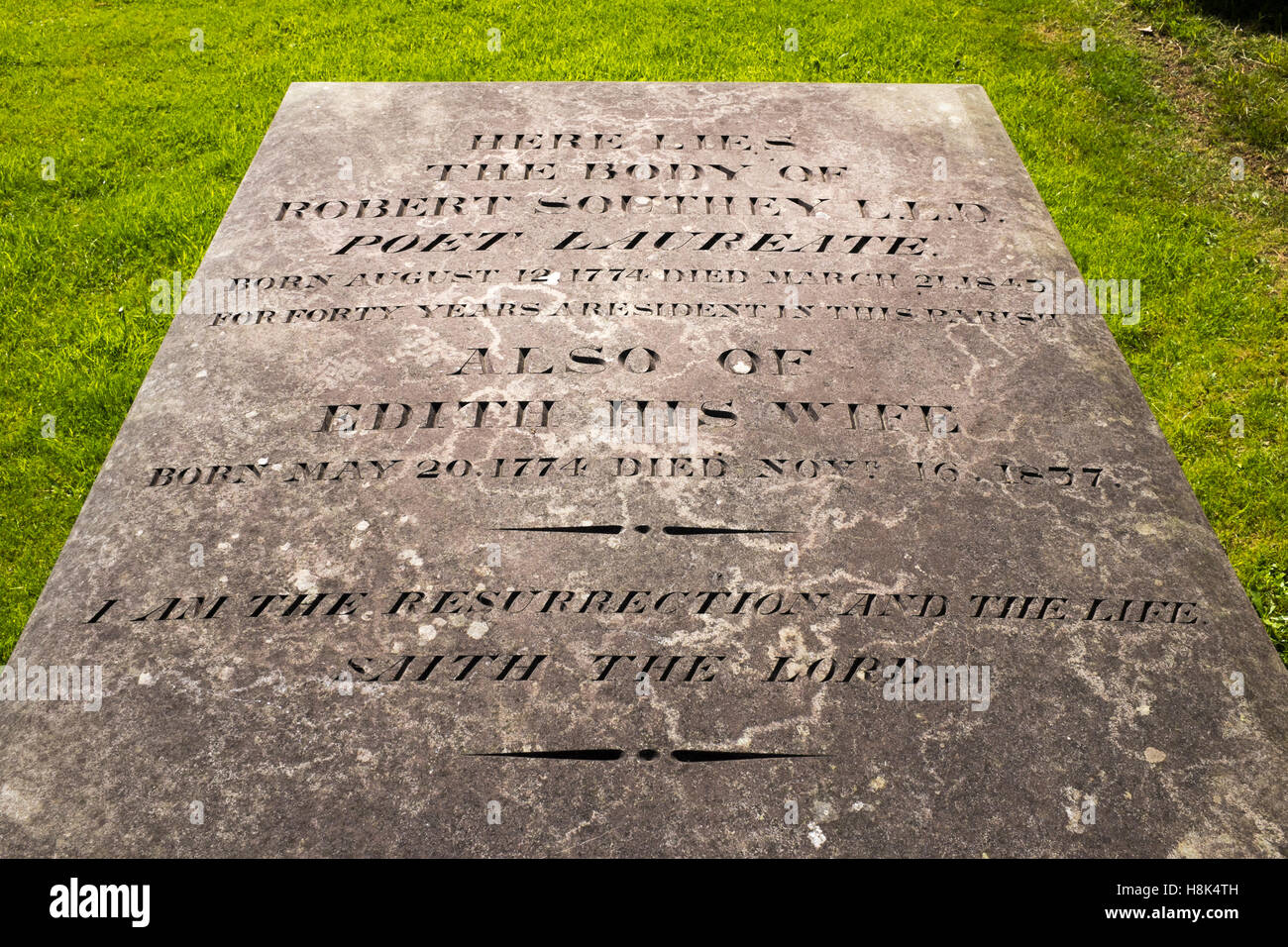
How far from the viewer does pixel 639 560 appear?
247 cm

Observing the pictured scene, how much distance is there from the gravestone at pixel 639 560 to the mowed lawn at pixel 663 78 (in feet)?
3.76

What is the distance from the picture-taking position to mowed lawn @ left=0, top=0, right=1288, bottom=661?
12.9 feet

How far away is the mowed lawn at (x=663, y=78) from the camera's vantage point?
12.9 ft

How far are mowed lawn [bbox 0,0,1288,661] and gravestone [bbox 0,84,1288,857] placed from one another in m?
1.15

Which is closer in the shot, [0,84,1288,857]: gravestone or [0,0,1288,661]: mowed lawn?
[0,84,1288,857]: gravestone

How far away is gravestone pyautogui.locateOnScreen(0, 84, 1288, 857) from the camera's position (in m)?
2.06

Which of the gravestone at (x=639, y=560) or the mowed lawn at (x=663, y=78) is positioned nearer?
the gravestone at (x=639, y=560)

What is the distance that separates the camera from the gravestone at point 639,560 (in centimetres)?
206

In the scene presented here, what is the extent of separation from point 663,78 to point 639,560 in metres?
4.05

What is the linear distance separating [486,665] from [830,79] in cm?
461

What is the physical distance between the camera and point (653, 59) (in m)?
5.96
